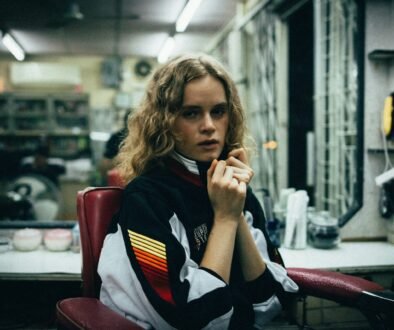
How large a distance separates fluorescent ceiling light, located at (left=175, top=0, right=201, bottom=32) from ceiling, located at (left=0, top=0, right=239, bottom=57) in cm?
5

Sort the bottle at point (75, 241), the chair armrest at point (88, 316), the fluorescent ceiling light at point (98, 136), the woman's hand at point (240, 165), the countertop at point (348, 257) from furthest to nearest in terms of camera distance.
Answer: the fluorescent ceiling light at point (98, 136) → the bottle at point (75, 241) → the countertop at point (348, 257) → the woman's hand at point (240, 165) → the chair armrest at point (88, 316)

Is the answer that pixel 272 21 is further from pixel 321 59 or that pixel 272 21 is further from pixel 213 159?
pixel 213 159

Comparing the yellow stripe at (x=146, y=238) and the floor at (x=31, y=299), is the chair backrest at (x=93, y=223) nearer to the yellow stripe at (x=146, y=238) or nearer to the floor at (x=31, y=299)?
the yellow stripe at (x=146, y=238)

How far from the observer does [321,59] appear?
304 cm

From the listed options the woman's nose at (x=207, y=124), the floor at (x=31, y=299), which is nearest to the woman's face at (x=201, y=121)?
the woman's nose at (x=207, y=124)

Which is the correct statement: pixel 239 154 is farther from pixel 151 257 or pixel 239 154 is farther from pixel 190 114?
pixel 151 257

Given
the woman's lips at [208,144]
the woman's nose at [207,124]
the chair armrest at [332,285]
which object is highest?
the woman's nose at [207,124]

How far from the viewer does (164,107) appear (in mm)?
1304

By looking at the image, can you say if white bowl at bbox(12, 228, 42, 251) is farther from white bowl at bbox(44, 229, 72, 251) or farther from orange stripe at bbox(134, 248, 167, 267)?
orange stripe at bbox(134, 248, 167, 267)

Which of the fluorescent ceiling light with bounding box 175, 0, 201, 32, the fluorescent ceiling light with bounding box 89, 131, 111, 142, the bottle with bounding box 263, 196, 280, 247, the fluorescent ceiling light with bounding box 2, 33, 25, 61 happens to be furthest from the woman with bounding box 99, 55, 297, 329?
the fluorescent ceiling light with bounding box 89, 131, 111, 142

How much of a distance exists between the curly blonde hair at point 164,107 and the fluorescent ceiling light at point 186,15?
105 inches

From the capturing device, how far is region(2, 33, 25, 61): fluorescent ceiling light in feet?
15.0

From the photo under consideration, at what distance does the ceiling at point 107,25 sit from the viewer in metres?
3.88

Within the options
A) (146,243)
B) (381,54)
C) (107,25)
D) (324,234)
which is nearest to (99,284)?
(146,243)
